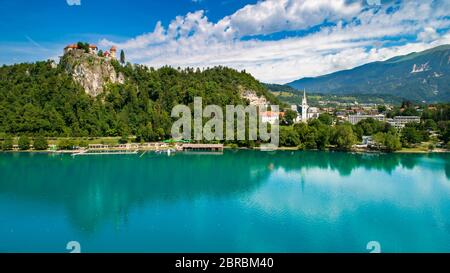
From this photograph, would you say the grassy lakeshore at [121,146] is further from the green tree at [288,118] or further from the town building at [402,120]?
the town building at [402,120]

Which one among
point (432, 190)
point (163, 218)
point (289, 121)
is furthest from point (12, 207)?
point (289, 121)

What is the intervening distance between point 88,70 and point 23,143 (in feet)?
44.2

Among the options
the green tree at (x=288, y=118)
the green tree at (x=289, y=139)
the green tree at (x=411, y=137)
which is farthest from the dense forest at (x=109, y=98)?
the green tree at (x=411, y=137)

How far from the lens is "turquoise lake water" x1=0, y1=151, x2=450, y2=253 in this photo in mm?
10977

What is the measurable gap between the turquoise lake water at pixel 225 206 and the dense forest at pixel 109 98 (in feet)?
31.4

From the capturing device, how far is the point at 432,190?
687 inches

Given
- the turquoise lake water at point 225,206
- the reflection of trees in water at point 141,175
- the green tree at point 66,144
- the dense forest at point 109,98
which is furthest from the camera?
the dense forest at point 109,98

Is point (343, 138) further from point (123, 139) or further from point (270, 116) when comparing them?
point (123, 139)

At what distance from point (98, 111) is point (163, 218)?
2788 centimetres

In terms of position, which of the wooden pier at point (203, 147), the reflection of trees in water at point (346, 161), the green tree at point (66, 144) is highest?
the green tree at point (66, 144)

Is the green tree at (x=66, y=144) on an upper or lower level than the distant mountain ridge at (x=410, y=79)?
lower

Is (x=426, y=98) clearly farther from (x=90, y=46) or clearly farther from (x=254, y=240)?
(x=254, y=240)

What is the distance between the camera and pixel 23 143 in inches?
1193

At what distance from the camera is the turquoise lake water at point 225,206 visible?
11.0 meters
